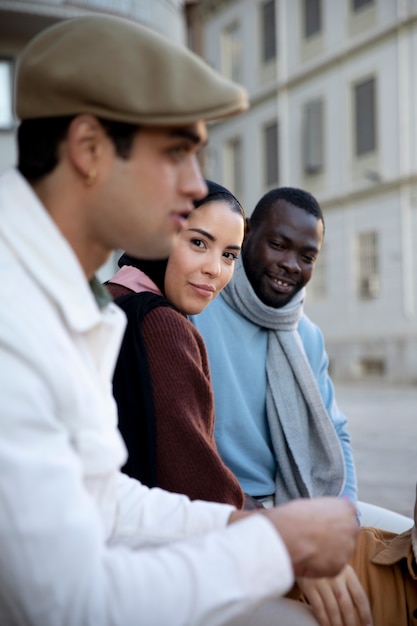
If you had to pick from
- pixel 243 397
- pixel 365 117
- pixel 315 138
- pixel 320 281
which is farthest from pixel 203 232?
pixel 315 138

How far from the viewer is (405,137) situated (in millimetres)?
20094

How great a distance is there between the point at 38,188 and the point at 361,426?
9.93m

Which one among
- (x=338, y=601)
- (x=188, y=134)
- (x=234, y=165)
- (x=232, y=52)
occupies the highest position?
(x=232, y=52)

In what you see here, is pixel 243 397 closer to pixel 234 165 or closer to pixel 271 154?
pixel 271 154

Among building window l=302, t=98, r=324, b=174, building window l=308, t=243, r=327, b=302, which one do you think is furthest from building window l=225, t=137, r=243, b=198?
building window l=308, t=243, r=327, b=302

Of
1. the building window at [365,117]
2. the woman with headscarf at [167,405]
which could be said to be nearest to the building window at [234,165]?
the building window at [365,117]

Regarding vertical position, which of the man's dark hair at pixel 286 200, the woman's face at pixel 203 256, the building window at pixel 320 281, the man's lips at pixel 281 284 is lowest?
the building window at pixel 320 281

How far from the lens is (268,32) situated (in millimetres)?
25219

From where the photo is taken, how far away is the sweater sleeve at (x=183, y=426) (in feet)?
6.09

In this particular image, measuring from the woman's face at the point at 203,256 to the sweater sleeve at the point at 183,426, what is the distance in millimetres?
468

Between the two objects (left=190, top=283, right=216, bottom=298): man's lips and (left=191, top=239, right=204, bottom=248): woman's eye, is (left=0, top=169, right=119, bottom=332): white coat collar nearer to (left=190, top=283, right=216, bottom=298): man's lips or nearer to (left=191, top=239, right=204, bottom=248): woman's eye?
(left=190, top=283, right=216, bottom=298): man's lips

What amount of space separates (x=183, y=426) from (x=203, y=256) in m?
0.76

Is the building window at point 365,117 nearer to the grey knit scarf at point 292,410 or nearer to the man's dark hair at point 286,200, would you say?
the man's dark hair at point 286,200

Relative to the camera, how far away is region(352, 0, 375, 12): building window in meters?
21.3
